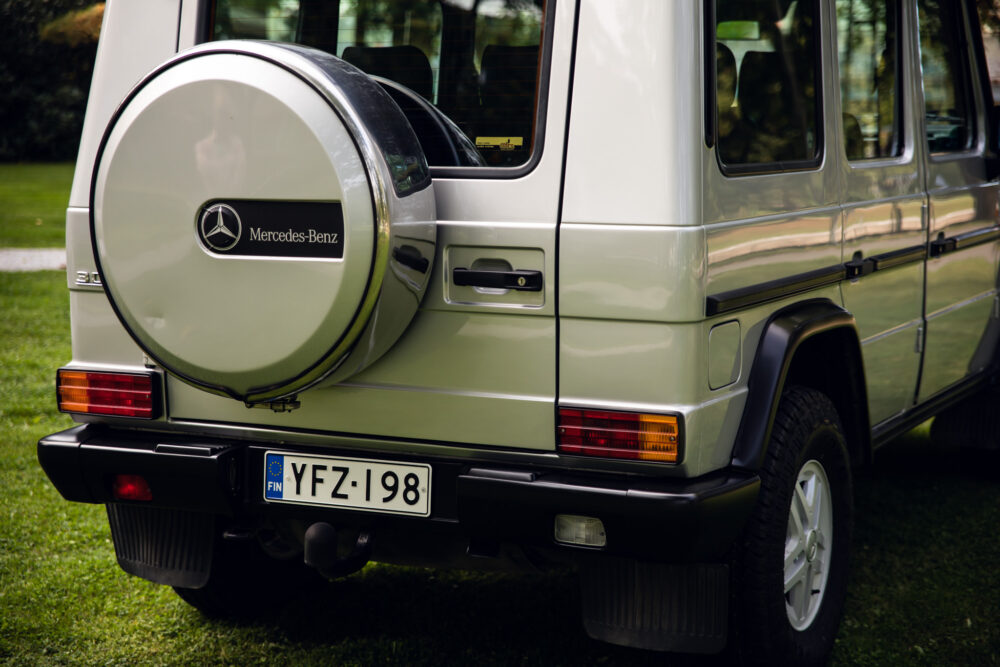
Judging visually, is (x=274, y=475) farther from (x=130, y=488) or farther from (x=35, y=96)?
(x=35, y=96)

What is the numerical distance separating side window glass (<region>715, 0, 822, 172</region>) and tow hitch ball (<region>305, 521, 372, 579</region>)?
4.29 ft

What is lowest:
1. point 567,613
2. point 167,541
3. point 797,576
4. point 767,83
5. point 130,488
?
point 567,613

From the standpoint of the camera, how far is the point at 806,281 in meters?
3.08

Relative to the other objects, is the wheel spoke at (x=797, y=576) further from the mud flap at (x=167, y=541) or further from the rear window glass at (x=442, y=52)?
the mud flap at (x=167, y=541)

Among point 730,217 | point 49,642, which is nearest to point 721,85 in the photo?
point 730,217

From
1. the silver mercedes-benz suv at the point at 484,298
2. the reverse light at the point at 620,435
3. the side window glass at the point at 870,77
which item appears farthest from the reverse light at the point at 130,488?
the side window glass at the point at 870,77

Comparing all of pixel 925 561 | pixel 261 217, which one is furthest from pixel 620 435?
pixel 925 561

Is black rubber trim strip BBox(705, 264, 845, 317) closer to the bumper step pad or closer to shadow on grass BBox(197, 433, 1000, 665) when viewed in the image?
the bumper step pad

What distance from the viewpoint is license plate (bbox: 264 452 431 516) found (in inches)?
111

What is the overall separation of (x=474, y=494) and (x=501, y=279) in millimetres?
Result: 508

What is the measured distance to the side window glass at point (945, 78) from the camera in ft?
13.4

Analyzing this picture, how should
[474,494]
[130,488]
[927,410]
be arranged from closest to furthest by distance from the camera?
[474,494] < [130,488] < [927,410]

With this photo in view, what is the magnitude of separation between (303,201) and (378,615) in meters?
1.66

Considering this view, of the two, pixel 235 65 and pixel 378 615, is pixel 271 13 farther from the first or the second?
pixel 378 615
